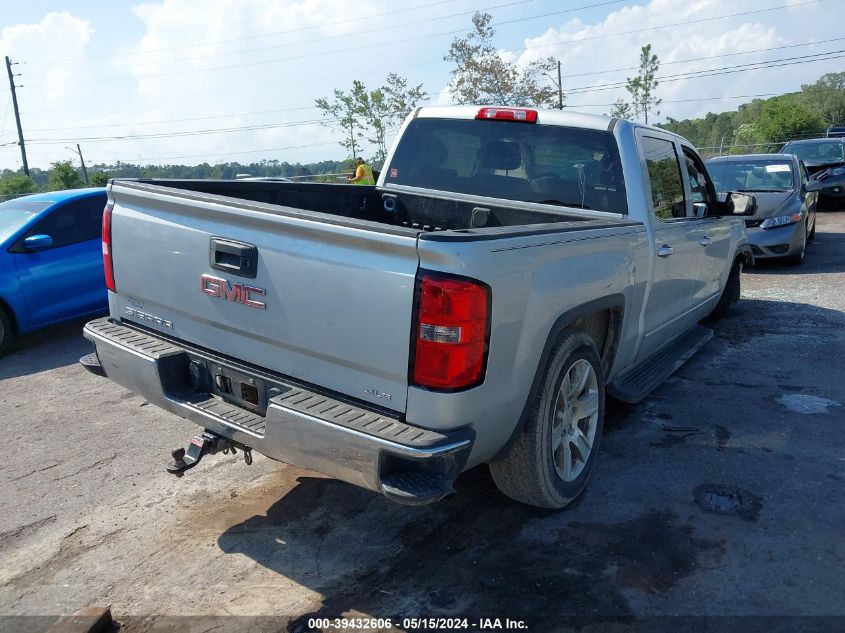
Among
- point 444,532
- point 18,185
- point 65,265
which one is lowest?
point 18,185

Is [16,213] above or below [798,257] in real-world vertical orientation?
above

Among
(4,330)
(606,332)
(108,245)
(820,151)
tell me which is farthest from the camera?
(820,151)

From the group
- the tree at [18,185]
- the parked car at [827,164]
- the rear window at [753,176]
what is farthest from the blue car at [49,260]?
the tree at [18,185]

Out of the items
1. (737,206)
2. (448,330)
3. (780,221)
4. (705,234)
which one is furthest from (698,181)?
(780,221)

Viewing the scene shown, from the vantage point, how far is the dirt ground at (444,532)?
2.84 metres

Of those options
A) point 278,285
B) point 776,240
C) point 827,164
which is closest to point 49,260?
point 278,285

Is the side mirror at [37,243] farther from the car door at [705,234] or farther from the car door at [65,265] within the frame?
the car door at [705,234]

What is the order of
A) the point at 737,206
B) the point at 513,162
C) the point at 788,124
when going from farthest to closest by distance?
the point at 788,124 < the point at 737,206 < the point at 513,162

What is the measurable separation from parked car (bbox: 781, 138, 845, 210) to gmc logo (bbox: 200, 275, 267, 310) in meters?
17.8

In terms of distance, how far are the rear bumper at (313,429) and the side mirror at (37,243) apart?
14.6 ft

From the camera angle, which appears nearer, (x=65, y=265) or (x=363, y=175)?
(x=65, y=265)

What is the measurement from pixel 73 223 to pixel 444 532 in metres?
6.05

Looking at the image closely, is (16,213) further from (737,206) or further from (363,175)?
(363,175)

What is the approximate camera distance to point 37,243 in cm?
695
